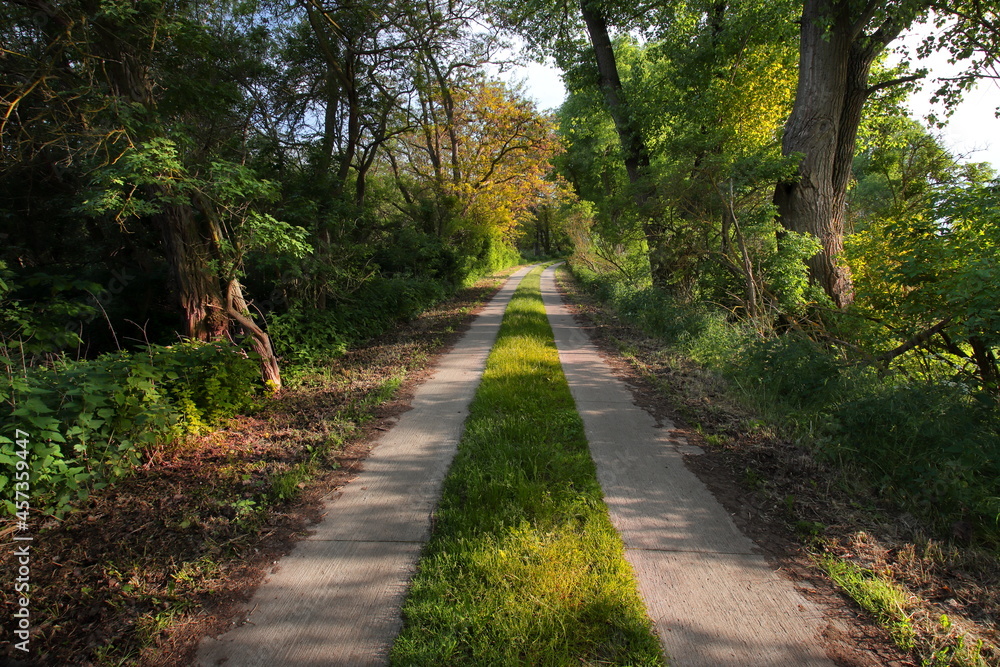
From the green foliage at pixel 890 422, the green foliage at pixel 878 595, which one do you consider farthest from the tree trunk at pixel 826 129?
the green foliage at pixel 878 595

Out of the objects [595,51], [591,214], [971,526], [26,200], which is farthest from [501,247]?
[971,526]

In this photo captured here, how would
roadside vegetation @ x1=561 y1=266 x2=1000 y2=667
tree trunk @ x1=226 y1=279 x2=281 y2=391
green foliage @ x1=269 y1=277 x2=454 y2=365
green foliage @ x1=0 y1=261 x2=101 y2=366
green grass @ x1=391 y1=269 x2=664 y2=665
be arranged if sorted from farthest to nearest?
green foliage @ x1=269 y1=277 x2=454 y2=365 < tree trunk @ x1=226 y1=279 x2=281 y2=391 < green foliage @ x1=0 y1=261 x2=101 y2=366 < roadside vegetation @ x1=561 y1=266 x2=1000 y2=667 < green grass @ x1=391 y1=269 x2=664 y2=665

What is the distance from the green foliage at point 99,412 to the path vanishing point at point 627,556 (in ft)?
5.28

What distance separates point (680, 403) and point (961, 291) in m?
2.63

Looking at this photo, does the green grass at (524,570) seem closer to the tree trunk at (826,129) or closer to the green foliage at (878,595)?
the green foliage at (878,595)

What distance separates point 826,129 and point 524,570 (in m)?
9.22

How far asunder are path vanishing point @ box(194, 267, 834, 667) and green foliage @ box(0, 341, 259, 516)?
1.61 m

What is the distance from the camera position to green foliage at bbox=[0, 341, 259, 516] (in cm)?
269

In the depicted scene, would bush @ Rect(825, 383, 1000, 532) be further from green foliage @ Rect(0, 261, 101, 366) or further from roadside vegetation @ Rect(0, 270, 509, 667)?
green foliage @ Rect(0, 261, 101, 366)

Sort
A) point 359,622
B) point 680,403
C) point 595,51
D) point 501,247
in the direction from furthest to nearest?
1. point 501,247
2. point 595,51
3. point 680,403
4. point 359,622

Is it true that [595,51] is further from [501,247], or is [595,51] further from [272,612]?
[501,247]

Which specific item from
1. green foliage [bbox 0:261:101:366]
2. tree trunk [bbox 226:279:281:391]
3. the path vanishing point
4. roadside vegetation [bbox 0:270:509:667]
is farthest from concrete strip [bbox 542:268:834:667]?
green foliage [bbox 0:261:101:366]

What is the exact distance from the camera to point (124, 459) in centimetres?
319

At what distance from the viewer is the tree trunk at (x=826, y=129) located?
7359 millimetres
